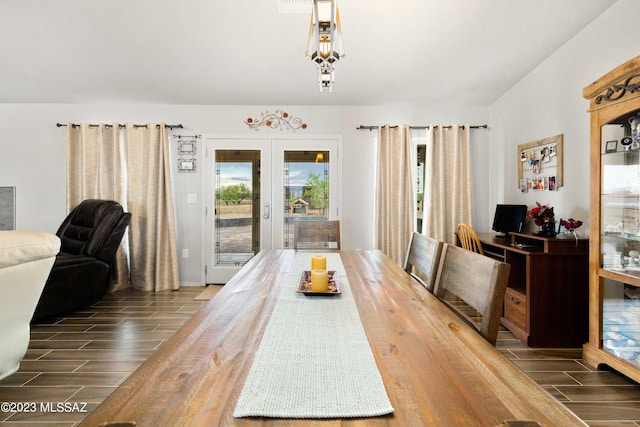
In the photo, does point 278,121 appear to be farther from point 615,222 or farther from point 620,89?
point 615,222

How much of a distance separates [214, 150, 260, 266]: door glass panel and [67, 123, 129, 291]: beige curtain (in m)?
1.20

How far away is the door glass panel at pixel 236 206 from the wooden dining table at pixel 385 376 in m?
3.25

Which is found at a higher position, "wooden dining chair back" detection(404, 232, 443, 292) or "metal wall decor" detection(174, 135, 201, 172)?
"metal wall decor" detection(174, 135, 201, 172)

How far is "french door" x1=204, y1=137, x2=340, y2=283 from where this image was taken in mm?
4285

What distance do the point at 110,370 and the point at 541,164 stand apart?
4.04 metres

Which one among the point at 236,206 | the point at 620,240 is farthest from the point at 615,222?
the point at 236,206

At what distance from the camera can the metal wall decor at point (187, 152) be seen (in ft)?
14.0

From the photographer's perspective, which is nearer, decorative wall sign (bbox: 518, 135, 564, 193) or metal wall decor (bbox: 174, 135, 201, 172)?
decorative wall sign (bbox: 518, 135, 564, 193)

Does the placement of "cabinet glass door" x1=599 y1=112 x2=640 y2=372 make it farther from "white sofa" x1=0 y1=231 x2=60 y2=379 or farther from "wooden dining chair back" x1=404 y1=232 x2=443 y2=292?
"white sofa" x1=0 y1=231 x2=60 y2=379

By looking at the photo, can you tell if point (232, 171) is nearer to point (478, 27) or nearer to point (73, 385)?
point (73, 385)

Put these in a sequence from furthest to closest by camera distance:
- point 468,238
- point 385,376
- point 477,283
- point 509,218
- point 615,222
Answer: point 509,218 → point 468,238 → point 615,222 → point 477,283 → point 385,376

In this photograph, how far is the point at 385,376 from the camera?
2.21ft

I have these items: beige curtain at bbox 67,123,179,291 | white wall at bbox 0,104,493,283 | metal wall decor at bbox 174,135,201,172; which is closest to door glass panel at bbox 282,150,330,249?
white wall at bbox 0,104,493,283

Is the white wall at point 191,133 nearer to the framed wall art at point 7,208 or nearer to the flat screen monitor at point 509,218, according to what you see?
the framed wall art at point 7,208
